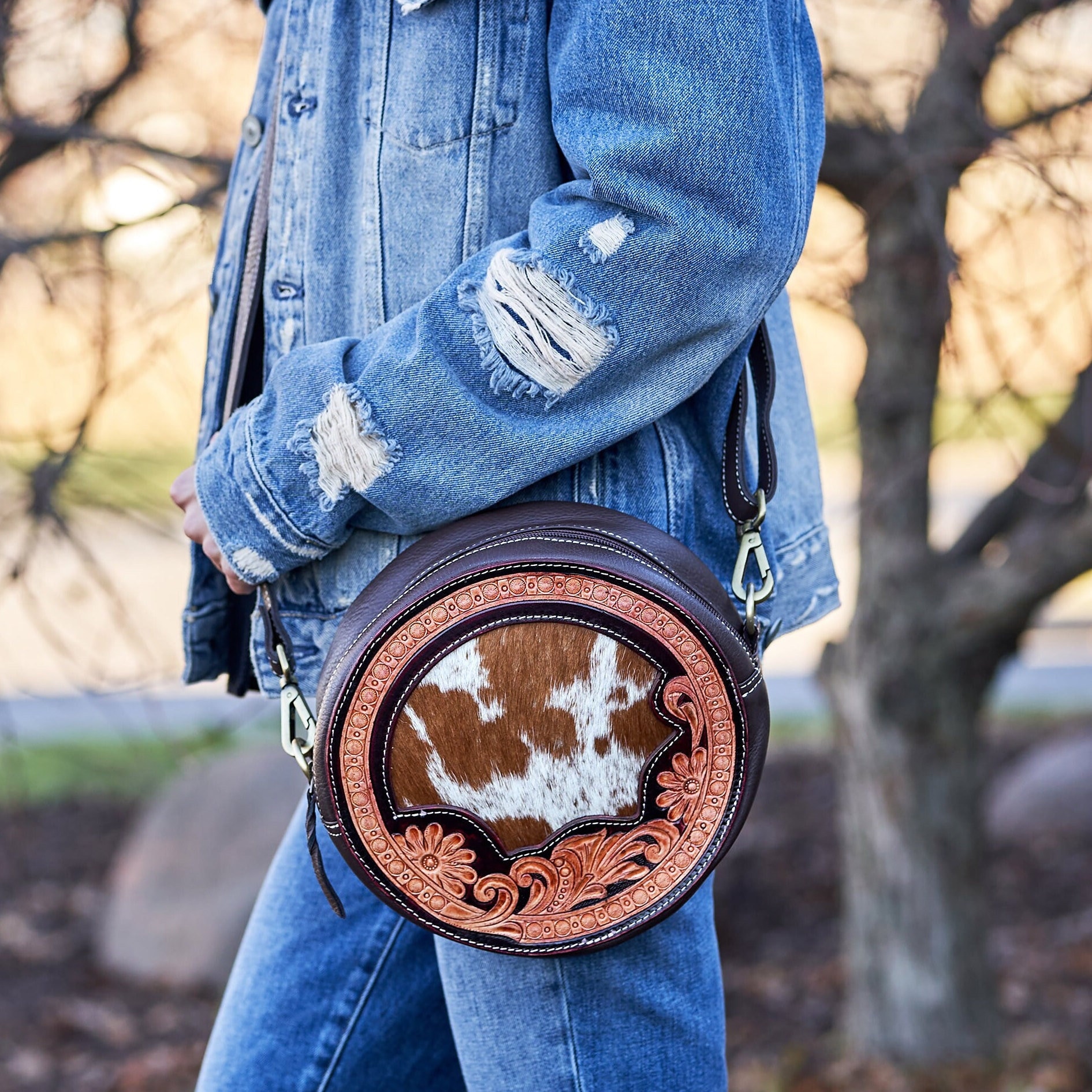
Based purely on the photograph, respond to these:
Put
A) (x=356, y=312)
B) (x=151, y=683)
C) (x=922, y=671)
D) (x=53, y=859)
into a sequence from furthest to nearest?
(x=53, y=859) → (x=922, y=671) → (x=151, y=683) → (x=356, y=312)

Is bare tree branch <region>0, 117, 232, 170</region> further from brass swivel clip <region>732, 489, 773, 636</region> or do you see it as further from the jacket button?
brass swivel clip <region>732, 489, 773, 636</region>

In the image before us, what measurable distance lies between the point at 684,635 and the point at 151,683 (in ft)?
4.94

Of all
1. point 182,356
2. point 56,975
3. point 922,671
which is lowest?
point 56,975

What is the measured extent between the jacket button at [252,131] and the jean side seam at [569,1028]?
83cm

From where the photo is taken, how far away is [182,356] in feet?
8.64

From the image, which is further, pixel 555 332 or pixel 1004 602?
pixel 1004 602

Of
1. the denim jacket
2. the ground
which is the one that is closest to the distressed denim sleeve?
the denim jacket

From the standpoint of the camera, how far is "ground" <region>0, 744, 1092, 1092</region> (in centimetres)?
321

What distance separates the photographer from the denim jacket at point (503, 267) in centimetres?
95

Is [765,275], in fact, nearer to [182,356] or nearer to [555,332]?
[555,332]

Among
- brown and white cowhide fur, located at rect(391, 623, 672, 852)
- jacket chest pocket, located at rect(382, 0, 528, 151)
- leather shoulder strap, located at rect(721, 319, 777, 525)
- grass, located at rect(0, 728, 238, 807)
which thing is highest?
jacket chest pocket, located at rect(382, 0, 528, 151)

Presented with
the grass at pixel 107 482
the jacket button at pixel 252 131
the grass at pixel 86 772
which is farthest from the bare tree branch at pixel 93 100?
the grass at pixel 86 772

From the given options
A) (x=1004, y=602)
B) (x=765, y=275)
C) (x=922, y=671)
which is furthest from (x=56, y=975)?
(x=765, y=275)

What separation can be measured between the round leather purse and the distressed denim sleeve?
73 millimetres
